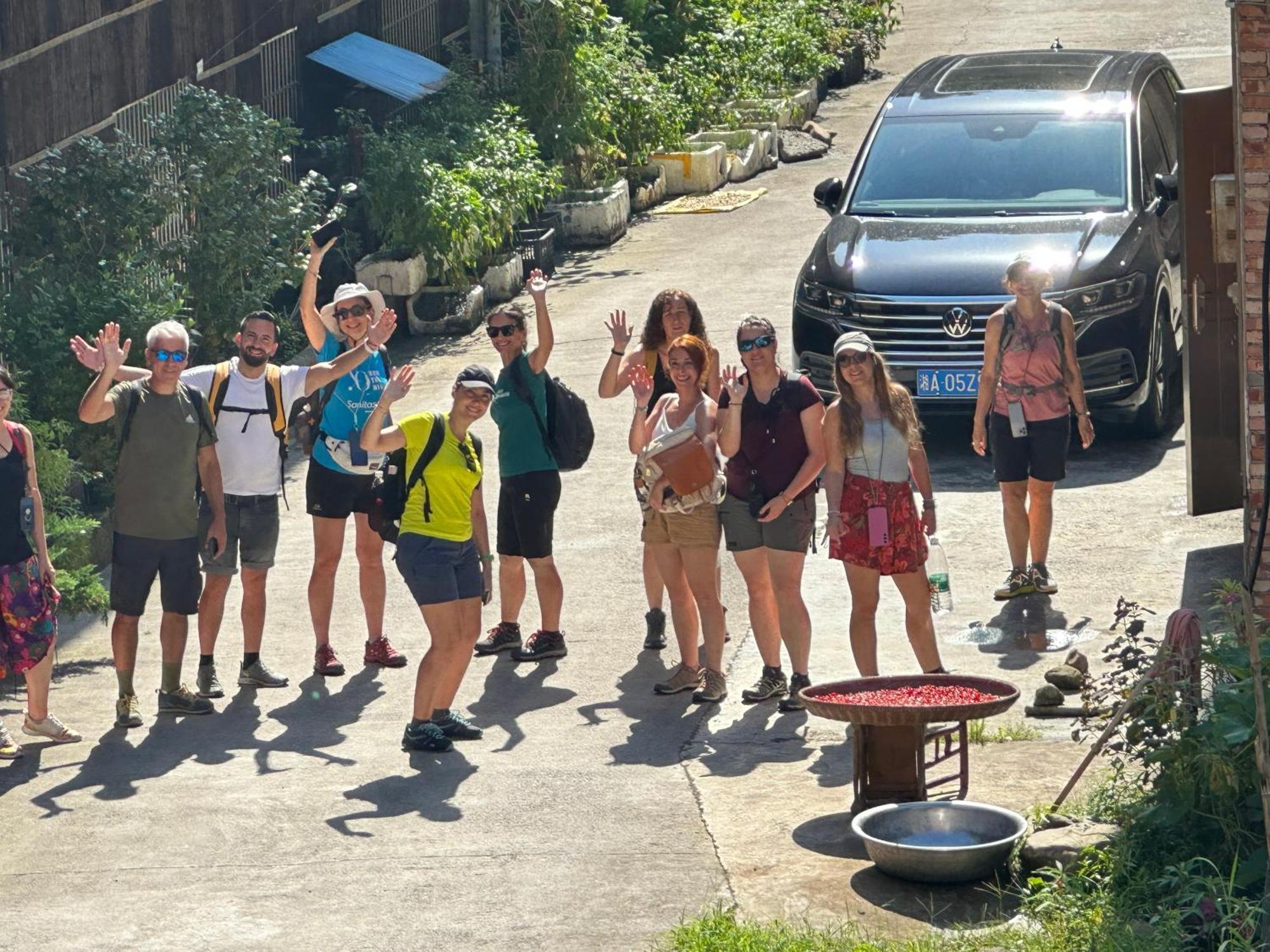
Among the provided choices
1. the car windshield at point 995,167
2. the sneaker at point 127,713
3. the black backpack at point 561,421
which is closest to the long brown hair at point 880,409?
the black backpack at point 561,421

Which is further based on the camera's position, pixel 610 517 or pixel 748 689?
pixel 610 517

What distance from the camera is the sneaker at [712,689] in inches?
380

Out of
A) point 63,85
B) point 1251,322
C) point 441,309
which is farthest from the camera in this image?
point 441,309

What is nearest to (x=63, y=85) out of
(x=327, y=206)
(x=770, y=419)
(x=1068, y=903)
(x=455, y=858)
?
(x=327, y=206)

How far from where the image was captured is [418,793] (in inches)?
339

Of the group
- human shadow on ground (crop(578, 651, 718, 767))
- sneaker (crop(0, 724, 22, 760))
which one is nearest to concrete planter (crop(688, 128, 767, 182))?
human shadow on ground (crop(578, 651, 718, 767))

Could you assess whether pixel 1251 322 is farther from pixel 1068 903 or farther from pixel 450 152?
pixel 450 152

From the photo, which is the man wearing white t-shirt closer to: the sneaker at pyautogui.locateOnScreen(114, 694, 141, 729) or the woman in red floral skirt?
the sneaker at pyautogui.locateOnScreen(114, 694, 141, 729)

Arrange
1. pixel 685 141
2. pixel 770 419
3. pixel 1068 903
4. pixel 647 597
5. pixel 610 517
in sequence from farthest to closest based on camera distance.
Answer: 1. pixel 685 141
2. pixel 610 517
3. pixel 647 597
4. pixel 770 419
5. pixel 1068 903

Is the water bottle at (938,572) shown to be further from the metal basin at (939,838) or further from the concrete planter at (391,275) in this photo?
the concrete planter at (391,275)

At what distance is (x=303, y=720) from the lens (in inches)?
380

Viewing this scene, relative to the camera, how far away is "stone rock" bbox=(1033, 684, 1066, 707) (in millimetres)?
9203

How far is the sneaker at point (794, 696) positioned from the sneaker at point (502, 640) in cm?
158

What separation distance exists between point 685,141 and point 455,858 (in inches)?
624
